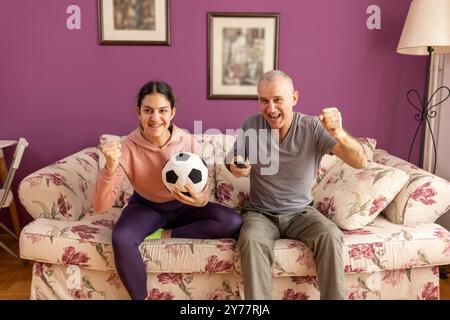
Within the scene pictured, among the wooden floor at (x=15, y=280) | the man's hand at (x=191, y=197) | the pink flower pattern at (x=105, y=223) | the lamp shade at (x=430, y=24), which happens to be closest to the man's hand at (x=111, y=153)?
the man's hand at (x=191, y=197)

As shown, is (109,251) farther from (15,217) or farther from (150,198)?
(15,217)

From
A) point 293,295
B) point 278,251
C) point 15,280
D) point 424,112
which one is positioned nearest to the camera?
point 278,251

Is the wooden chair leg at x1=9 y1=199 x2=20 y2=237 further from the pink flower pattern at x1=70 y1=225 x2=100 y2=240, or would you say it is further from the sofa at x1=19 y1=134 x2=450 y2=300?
the pink flower pattern at x1=70 y1=225 x2=100 y2=240

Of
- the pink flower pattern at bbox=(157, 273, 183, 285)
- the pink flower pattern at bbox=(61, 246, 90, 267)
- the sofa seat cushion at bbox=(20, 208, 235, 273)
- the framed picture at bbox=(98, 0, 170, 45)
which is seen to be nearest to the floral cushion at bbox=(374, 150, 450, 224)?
the sofa seat cushion at bbox=(20, 208, 235, 273)

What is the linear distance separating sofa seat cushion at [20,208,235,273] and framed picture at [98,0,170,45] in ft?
4.29

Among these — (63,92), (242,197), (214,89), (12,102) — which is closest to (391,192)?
(242,197)

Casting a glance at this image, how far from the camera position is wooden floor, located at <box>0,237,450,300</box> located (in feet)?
6.66

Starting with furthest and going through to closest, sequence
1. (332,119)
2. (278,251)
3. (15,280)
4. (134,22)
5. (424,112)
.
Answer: (134,22) < (424,112) < (15,280) < (278,251) < (332,119)

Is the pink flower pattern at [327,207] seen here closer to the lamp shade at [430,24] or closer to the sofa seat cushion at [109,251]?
the sofa seat cushion at [109,251]

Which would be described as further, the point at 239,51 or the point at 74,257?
the point at 239,51

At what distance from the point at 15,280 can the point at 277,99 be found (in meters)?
1.61

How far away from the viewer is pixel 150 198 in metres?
1.87

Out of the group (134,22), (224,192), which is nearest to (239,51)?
(134,22)

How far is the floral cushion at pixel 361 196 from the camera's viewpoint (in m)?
1.86
